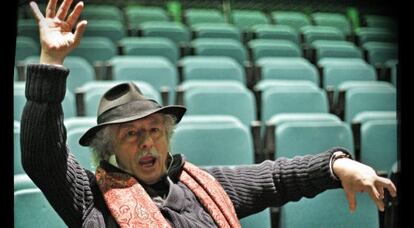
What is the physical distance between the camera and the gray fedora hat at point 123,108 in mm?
705

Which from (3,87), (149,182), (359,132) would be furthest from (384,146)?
(3,87)

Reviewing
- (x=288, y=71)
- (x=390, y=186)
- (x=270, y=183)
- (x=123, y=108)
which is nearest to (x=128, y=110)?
(x=123, y=108)

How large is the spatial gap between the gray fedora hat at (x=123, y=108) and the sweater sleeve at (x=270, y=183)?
137 millimetres

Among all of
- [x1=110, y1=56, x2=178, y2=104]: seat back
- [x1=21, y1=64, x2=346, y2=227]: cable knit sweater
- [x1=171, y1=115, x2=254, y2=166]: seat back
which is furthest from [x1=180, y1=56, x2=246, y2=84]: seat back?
[x1=21, y1=64, x2=346, y2=227]: cable knit sweater

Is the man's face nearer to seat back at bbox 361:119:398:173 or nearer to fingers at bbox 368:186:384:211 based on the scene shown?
fingers at bbox 368:186:384:211

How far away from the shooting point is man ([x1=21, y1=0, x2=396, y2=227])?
2.02ft

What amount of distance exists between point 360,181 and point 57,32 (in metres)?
0.40

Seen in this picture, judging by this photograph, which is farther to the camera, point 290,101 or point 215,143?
point 290,101

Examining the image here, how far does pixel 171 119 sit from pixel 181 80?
32.6 inches

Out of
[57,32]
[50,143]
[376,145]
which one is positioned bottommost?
[376,145]

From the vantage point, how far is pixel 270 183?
778mm

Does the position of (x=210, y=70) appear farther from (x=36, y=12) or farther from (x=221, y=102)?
(x=36, y=12)

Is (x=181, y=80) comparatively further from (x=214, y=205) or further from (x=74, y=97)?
(x=214, y=205)

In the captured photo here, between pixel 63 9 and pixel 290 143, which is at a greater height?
pixel 63 9
